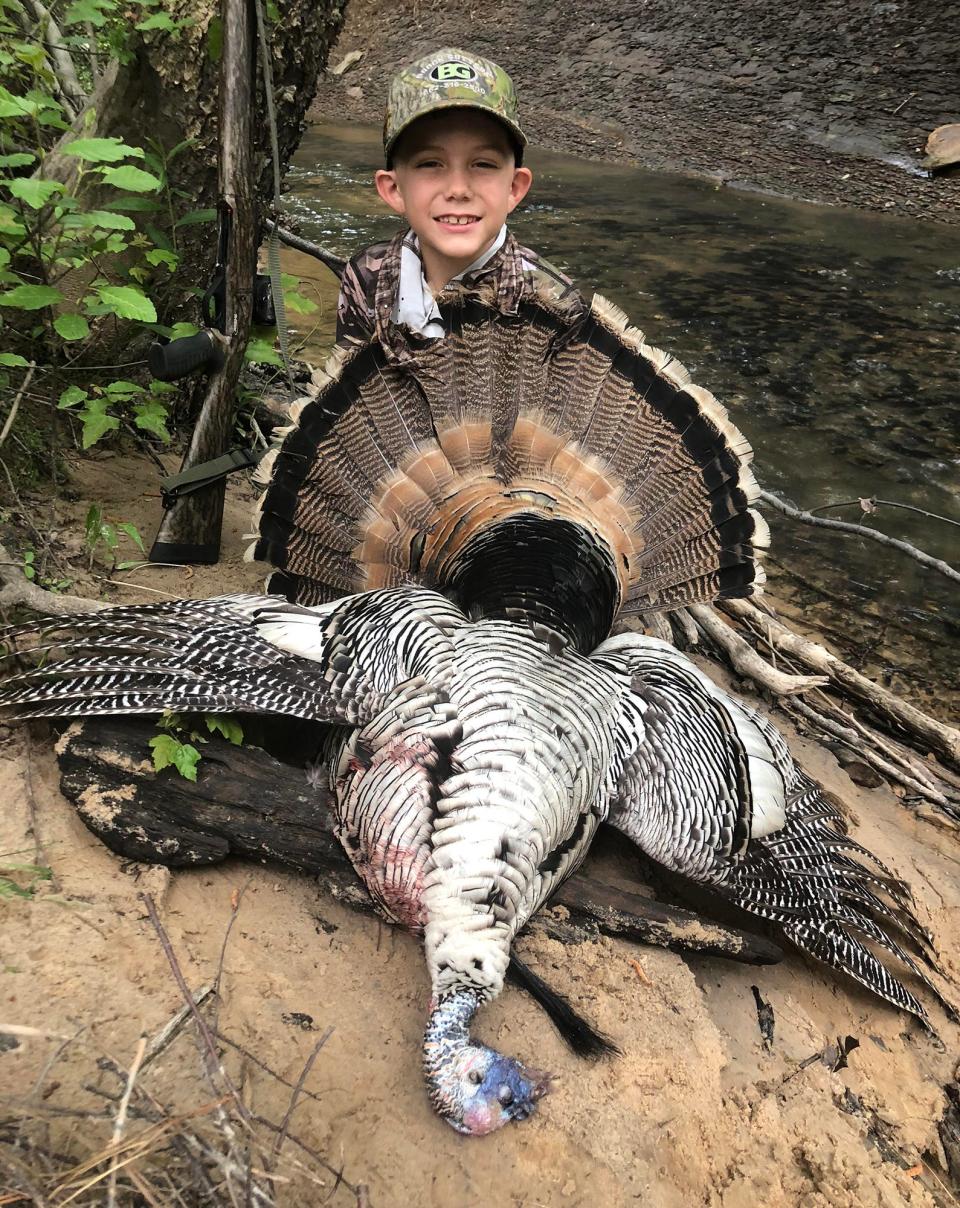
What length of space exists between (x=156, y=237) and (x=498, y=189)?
1488 millimetres

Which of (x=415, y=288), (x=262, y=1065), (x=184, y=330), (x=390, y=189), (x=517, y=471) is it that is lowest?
(x=262, y=1065)

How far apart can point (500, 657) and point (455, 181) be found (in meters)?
1.81

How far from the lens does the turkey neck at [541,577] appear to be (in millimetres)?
3002

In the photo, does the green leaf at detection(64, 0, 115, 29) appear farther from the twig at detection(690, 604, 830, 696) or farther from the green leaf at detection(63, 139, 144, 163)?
the twig at detection(690, 604, 830, 696)

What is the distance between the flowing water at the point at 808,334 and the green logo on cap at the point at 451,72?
2.01 m

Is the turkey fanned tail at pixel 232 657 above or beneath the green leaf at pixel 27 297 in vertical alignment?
beneath

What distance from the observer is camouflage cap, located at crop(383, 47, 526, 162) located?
277cm

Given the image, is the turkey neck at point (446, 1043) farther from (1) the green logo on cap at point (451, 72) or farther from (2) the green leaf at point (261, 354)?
(1) the green logo on cap at point (451, 72)

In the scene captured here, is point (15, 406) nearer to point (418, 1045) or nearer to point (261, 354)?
point (261, 354)

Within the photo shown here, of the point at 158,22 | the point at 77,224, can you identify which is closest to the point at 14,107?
the point at 77,224

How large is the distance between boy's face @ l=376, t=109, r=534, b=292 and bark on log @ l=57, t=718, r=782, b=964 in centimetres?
209

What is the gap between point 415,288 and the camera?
11.2ft

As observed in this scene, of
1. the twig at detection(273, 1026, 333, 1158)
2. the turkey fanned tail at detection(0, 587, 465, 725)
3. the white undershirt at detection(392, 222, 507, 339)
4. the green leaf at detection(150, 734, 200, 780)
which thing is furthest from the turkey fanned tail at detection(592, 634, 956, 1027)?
the white undershirt at detection(392, 222, 507, 339)

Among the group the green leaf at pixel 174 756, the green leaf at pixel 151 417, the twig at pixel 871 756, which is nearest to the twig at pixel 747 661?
the twig at pixel 871 756
